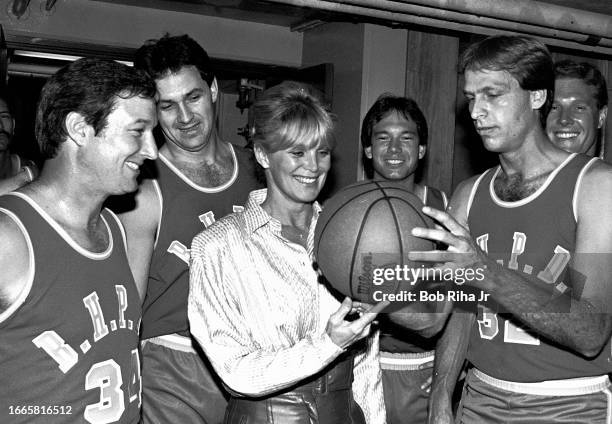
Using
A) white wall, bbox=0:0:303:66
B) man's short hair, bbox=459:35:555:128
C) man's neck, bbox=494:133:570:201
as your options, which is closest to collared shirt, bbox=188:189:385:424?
man's neck, bbox=494:133:570:201

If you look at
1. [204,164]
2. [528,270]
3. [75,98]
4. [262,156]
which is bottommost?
[528,270]

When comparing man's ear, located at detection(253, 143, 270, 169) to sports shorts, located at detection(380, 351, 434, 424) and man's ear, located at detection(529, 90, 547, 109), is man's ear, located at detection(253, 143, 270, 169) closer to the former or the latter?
man's ear, located at detection(529, 90, 547, 109)

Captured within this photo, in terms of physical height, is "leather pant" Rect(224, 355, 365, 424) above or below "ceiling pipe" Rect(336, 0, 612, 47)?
below

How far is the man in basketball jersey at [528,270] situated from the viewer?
261 cm

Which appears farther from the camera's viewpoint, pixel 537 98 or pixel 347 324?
pixel 537 98

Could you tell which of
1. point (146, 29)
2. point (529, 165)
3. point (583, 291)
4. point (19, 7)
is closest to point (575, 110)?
point (529, 165)

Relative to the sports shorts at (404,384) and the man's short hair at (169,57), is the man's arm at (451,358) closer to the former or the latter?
the sports shorts at (404,384)

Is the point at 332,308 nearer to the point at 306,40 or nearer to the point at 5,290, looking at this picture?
the point at 5,290

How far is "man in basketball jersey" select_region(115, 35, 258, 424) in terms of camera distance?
10.5 ft

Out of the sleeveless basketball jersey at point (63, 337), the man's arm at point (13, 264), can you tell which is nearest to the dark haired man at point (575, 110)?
the sleeveless basketball jersey at point (63, 337)

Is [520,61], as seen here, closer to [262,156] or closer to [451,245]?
[451,245]

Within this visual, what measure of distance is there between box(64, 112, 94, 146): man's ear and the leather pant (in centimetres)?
115

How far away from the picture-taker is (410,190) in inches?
150

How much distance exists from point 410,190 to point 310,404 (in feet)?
5.35
